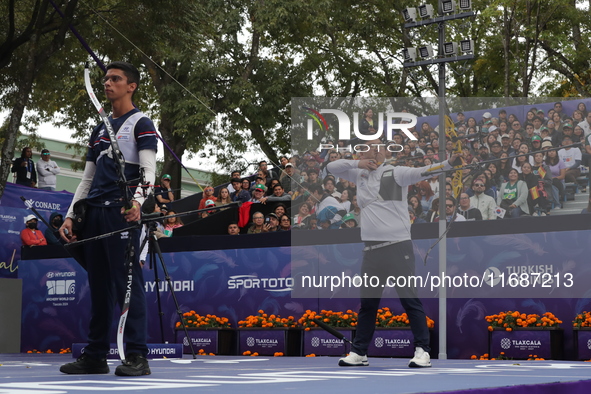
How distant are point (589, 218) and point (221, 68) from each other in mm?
14678

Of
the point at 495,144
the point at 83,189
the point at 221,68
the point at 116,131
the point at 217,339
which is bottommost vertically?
the point at 217,339

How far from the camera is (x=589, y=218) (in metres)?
10.0

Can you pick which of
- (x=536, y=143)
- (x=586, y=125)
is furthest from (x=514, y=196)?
(x=586, y=125)

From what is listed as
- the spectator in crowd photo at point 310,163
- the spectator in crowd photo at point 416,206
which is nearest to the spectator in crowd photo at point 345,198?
the spectator in crowd photo at point 310,163

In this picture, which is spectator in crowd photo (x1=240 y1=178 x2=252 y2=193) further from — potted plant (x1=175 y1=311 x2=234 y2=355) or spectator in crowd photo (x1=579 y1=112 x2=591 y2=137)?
spectator in crowd photo (x1=579 y1=112 x2=591 y2=137)

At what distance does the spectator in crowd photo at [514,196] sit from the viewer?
10531 millimetres

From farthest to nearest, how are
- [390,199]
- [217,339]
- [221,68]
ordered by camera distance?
[221,68] < [217,339] < [390,199]

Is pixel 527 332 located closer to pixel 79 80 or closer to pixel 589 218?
pixel 589 218

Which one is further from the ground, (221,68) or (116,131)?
(221,68)

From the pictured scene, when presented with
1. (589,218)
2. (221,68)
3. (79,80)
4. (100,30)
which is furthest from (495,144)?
(221,68)

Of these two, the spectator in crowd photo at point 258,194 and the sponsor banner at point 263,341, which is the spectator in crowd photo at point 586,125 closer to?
the sponsor banner at point 263,341

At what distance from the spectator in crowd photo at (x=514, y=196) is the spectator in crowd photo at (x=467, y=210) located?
1.08 ft

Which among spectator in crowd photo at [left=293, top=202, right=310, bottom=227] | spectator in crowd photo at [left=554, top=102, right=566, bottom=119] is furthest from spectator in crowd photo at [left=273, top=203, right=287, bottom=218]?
spectator in crowd photo at [left=554, top=102, right=566, bottom=119]

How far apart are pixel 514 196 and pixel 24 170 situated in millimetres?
10915
